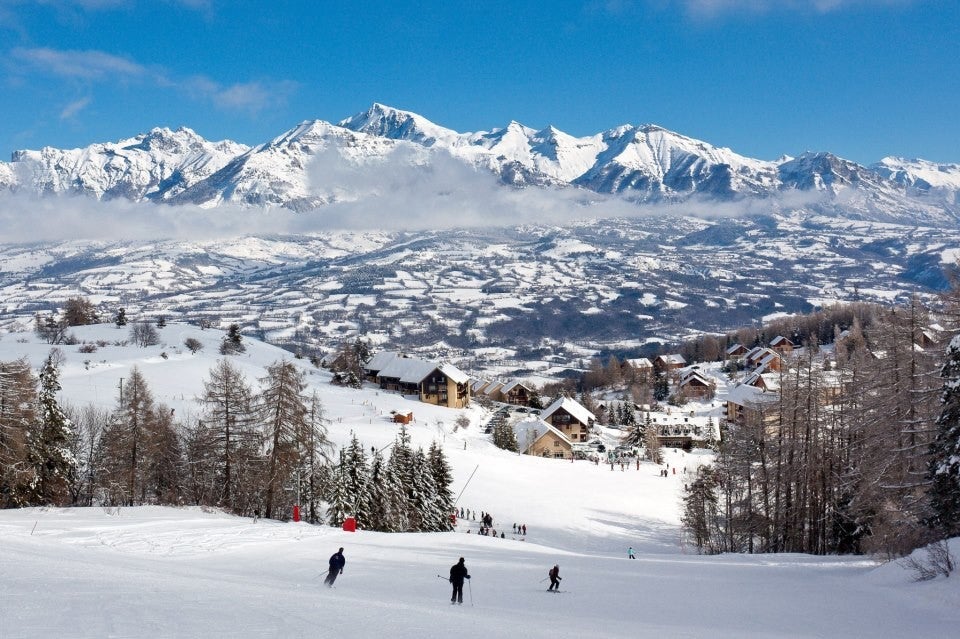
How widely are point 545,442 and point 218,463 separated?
4690 cm

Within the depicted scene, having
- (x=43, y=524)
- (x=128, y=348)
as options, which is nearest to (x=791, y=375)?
(x=43, y=524)

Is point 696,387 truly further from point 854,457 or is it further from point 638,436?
point 854,457

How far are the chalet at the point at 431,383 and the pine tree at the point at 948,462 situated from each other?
209ft

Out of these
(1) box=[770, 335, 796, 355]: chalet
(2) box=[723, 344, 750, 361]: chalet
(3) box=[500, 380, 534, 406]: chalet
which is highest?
(1) box=[770, 335, 796, 355]: chalet

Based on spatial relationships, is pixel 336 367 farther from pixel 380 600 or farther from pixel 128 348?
pixel 380 600

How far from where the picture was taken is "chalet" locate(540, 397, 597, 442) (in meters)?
81.6

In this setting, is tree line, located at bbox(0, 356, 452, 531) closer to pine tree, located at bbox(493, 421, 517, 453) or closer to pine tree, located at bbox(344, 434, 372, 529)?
pine tree, located at bbox(344, 434, 372, 529)

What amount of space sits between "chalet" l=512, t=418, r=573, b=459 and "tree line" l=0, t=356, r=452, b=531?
3646cm

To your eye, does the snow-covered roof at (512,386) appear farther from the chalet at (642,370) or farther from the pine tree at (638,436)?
the pine tree at (638,436)

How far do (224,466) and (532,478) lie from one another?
25481 millimetres

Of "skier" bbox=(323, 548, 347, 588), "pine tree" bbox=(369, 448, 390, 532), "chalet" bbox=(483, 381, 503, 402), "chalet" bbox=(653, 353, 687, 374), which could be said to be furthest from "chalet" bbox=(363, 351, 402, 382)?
"skier" bbox=(323, 548, 347, 588)

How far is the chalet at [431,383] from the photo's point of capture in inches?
3182

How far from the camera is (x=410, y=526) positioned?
3512cm

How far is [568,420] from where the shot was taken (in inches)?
3231
